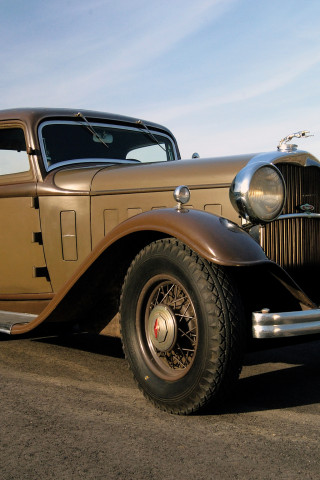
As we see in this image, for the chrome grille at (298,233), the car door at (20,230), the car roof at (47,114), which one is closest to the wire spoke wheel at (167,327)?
the chrome grille at (298,233)

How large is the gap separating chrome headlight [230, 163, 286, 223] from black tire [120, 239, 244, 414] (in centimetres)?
40

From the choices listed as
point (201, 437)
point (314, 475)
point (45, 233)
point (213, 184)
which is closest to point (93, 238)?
point (45, 233)

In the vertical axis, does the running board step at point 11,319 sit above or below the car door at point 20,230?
below

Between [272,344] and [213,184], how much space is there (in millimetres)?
994

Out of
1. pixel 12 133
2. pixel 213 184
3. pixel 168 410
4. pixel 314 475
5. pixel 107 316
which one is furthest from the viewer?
pixel 12 133

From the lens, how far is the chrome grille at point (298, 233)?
11.0ft

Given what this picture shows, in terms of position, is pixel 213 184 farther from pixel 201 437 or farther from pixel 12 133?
pixel 12 133

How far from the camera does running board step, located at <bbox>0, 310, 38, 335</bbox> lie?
12.5ft

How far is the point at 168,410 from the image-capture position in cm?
279

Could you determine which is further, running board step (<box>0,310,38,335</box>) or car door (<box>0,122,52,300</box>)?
car door (<box>0,122,52,300</box>)

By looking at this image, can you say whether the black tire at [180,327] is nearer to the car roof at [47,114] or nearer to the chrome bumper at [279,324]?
the chrome bumper at [279,324]

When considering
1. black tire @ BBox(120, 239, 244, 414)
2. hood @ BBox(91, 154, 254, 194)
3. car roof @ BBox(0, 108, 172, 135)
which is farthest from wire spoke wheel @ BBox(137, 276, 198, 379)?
car roof @ BBox(0, 108, 172, 135)

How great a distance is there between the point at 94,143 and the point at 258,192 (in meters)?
1.94

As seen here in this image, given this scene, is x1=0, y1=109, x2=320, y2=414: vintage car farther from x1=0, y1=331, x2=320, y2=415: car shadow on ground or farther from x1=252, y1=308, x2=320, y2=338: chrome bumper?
x1=0, y1=331, x2=320, y2=415: car shadow on ground
